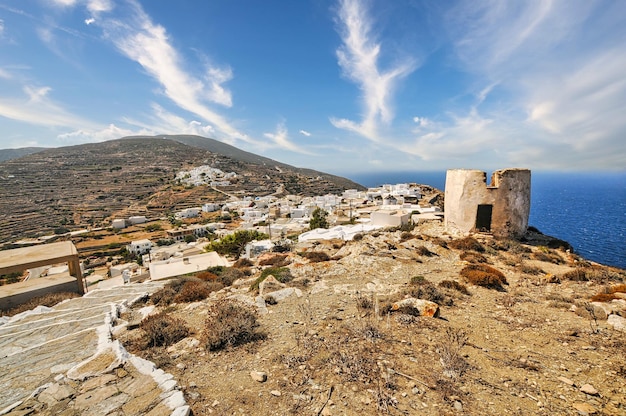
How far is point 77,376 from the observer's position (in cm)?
404

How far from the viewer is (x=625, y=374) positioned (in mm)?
3869

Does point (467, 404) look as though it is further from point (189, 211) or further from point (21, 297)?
point (189, 211)

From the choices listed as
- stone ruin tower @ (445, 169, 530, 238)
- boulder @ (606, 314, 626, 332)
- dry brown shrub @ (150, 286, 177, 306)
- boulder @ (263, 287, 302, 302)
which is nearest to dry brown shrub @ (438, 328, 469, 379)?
boulder @ (606, 314, 626, 332)

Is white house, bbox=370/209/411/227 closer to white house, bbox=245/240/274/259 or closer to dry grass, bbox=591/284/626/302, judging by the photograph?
white house, bbox=245/240/274/259

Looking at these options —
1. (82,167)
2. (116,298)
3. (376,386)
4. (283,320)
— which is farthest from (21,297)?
(82,167)

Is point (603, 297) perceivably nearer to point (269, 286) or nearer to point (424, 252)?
point (424, 252)

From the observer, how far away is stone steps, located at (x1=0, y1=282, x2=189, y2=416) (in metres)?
3.43

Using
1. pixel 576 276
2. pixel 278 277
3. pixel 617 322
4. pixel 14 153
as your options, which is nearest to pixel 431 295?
pixel 617 322

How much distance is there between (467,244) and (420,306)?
299 inches

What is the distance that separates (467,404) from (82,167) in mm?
133688

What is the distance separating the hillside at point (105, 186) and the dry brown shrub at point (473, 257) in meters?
71.0

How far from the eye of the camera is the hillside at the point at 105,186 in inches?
2470

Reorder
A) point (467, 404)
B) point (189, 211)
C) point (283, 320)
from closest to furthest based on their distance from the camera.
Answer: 1. point (467, 404)
2. point (283, 320)
3. point (189, 211)

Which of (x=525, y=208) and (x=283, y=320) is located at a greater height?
(x=525, y=208)
